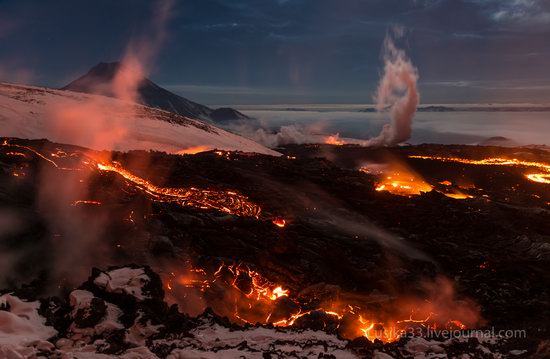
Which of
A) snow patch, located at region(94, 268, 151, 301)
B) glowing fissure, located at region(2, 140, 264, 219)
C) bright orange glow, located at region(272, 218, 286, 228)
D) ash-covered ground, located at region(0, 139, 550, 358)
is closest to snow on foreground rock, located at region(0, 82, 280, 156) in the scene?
ash-covered ground, located at region(0, 139, 550, 358)

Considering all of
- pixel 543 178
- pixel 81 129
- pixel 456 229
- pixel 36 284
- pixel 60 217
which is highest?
pixel 543 178

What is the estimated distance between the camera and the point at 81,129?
27.8m

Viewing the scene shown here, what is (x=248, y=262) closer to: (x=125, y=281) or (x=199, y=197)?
(x=199, y=197)

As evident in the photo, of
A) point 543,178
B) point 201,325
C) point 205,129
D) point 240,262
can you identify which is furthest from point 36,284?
point 543,178

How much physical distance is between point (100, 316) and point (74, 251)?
6984 mm

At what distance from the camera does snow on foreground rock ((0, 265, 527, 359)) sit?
8117 mm

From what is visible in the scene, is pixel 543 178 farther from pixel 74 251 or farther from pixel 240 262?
pixel 74 251

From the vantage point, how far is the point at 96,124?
99.5 feet

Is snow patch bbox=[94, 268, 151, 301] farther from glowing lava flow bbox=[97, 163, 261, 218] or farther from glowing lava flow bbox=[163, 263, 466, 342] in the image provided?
glowing lava flow bbox=[97, 163, 261, 218]

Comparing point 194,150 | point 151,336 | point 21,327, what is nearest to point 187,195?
point 151,336

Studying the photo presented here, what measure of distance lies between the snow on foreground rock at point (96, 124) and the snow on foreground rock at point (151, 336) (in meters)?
18.9

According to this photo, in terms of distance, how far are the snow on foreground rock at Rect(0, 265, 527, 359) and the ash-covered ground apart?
0.04 m

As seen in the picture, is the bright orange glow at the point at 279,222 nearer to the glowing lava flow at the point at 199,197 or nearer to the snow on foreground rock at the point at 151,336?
the glowing lava flow at the point at 199,197

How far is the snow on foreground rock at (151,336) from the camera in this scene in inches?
320
